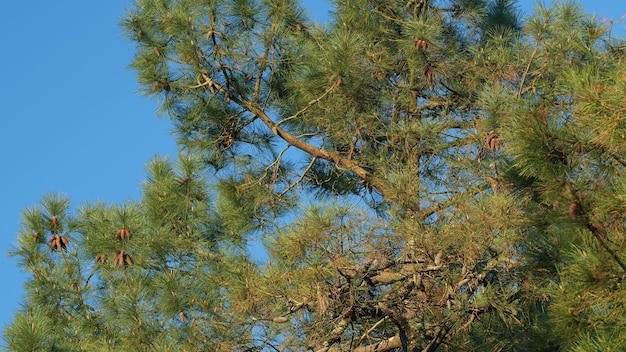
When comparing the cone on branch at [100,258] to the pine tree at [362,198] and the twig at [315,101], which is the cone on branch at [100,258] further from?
the twig at [315,101]

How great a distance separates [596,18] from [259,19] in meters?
1.92

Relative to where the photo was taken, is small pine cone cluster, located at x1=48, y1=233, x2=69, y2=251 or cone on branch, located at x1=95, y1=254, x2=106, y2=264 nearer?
cone on branch, located at x1=95, y1=254, x2=106, y2=264

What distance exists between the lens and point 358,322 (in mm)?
4324

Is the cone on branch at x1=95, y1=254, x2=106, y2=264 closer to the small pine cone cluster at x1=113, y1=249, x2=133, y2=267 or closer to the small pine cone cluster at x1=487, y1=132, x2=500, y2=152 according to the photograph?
the small pine cone cluster at x1=113, y1=249, x2=133, y2=267

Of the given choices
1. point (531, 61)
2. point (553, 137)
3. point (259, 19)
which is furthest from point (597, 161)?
point (259, 19)

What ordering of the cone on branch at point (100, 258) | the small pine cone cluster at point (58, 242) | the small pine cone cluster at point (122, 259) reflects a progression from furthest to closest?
the small pine cone cluster at point (58, 242), the cone on branch at point (100, 258), the small pine cone cluster at point (122, 259)

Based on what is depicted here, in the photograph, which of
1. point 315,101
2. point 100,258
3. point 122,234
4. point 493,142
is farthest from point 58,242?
point 493,142

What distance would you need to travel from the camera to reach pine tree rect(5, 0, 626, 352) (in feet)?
10.6

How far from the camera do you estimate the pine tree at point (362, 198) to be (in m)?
3.23

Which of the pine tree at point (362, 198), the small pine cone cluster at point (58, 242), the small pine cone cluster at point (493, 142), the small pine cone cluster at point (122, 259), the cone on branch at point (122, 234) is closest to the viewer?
the pine tree at point (362, 198)

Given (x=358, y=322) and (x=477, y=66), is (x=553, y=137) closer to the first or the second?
(x=358, y=322)

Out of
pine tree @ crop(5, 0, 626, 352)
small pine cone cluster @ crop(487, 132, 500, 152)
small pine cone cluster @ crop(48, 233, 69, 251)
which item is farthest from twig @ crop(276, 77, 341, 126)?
small pine cone cluster @ crop(48, 233, 69, 251)

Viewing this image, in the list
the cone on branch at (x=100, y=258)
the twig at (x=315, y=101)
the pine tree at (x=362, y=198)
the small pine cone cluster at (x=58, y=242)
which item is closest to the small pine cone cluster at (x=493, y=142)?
the pine tree at (x=362, y=198)

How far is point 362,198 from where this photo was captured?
5.90m
